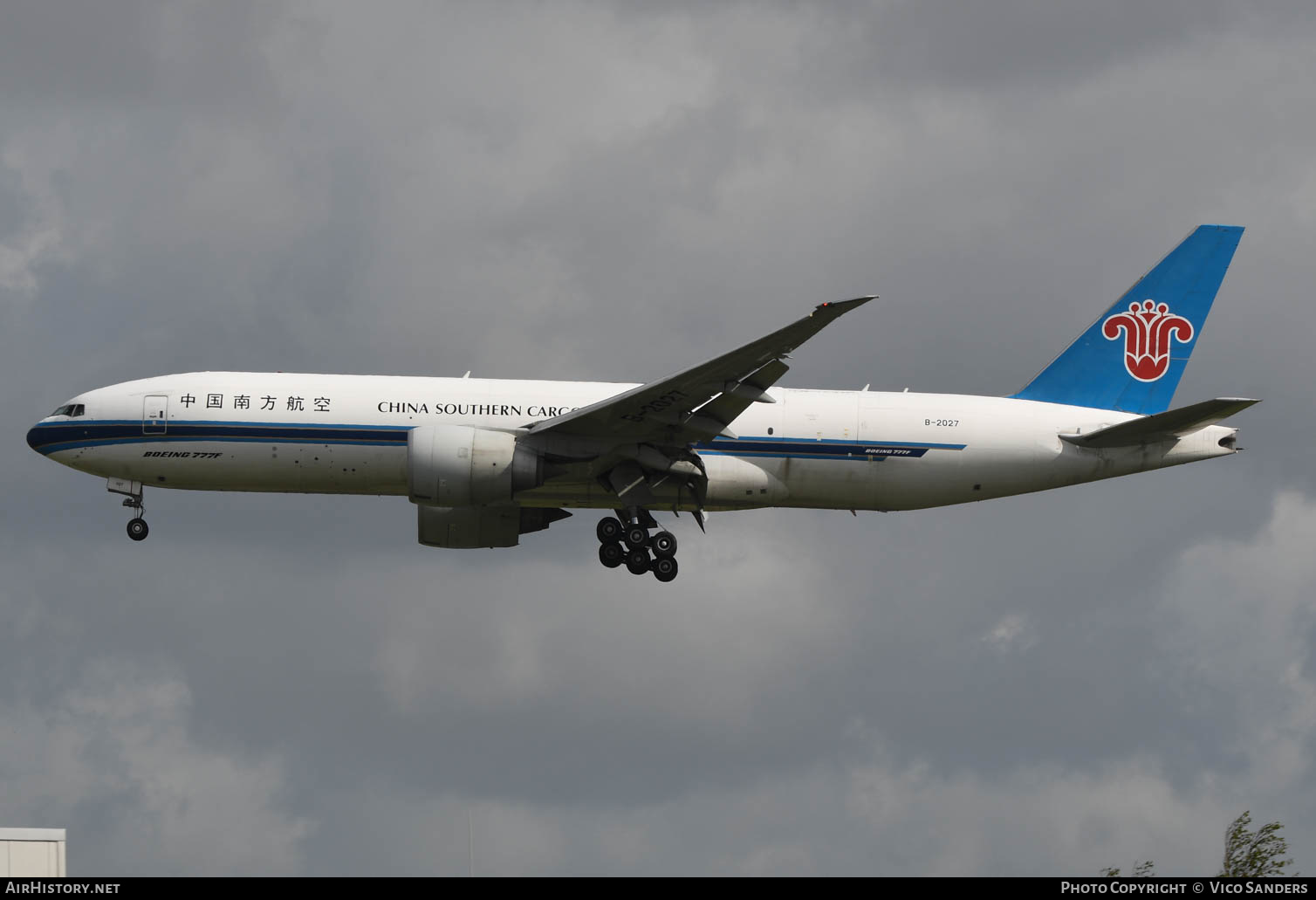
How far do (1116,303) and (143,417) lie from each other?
87.8 ft

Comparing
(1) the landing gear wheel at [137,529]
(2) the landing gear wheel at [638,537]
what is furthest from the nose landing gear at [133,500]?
(2) the landing gear wheel at [638,537]

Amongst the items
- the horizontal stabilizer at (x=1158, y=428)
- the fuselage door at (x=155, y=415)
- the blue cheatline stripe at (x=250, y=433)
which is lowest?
the horizontal stabilizer at (x=1158, y=428)

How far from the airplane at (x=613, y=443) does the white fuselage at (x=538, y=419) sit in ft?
0.15

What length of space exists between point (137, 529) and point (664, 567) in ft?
46.2

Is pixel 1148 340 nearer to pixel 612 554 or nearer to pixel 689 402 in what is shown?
pixel 689 402

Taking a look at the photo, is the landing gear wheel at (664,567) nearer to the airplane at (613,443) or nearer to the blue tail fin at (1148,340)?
the airplane at (613,443)

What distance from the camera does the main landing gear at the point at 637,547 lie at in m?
46.8

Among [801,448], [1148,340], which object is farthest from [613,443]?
[1148,340]

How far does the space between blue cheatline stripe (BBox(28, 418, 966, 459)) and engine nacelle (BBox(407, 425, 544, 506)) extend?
1.68 metres

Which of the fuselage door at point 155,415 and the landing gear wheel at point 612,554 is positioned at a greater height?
the fuselage door at point 155,415

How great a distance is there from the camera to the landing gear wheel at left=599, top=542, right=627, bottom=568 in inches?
1853

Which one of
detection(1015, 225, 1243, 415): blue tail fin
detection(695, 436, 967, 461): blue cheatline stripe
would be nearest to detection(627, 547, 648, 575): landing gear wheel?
detection(695, 436, 967, 461): blue cheatline stripe

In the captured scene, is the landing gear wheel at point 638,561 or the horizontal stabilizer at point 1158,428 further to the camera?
the landing gear wheel at point 638,561
